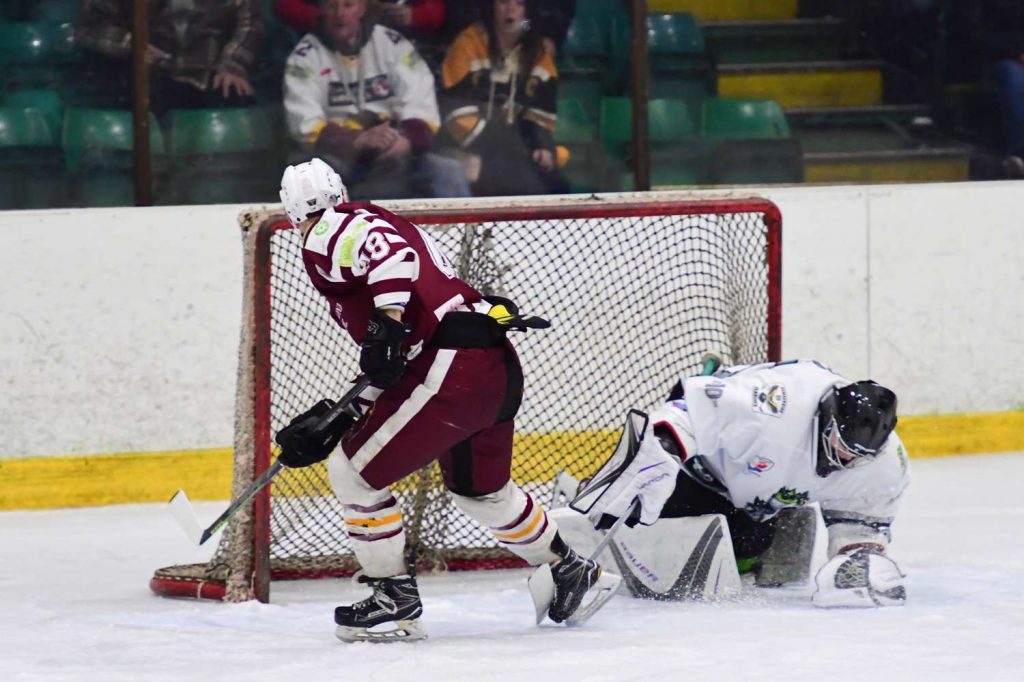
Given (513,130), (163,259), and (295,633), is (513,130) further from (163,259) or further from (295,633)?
(295,633)

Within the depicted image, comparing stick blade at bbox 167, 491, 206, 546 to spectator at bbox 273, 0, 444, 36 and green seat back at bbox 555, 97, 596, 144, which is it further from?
green seat back at bbox 555, 97, 596, 144

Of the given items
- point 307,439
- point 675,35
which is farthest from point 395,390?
point 675,35

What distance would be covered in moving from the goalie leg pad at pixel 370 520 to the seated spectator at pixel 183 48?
2.15 m

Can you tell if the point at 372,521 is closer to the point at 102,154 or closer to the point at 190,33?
the point at 102,154

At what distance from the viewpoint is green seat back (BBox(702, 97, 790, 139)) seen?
5914 millimetres

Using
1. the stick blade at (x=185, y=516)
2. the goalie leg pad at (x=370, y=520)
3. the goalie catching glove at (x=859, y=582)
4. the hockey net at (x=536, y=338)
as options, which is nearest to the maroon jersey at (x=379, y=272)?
the goalie leg pad at (x=370, y=520)

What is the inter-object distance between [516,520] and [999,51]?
3.34 m

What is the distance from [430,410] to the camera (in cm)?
356

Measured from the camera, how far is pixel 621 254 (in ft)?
17.1

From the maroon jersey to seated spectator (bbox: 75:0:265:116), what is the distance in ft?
6.33

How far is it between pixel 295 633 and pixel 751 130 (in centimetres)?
288

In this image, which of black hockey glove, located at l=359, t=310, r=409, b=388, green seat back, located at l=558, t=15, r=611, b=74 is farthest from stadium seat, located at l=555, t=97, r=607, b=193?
black hockey glove, located at l=359, t=310, r=409, b=388

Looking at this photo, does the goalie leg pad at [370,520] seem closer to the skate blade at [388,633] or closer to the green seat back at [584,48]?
the skate blade at [388,633]

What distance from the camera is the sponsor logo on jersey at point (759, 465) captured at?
3.88 meters
